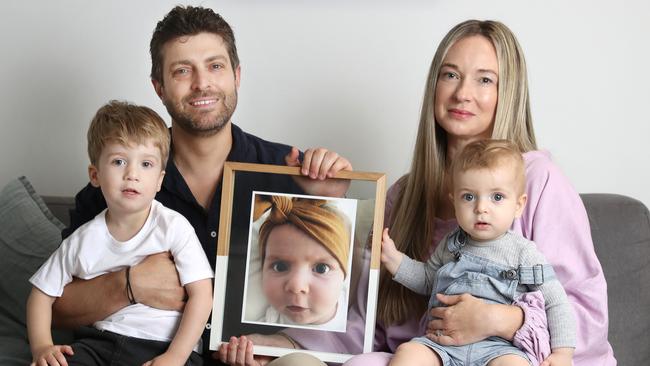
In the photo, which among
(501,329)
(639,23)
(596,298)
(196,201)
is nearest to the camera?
(501,329)

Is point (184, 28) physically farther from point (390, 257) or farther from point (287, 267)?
point (390, 257)

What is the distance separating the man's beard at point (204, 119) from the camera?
2248 mm

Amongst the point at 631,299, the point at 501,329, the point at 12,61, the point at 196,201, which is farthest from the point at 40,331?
the point at 631,299

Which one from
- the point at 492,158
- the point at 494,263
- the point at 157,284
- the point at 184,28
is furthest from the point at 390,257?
the point at 184,28

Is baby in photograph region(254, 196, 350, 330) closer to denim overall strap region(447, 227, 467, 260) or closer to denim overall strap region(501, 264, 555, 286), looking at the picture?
denim overall strap region(447, 227, 467, 260)

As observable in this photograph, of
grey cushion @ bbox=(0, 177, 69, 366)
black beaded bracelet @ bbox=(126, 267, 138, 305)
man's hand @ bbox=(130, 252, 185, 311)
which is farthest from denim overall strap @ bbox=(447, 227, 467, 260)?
grey cushion @ bbox=(0, 177, 69, 366)

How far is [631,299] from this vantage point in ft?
7.80

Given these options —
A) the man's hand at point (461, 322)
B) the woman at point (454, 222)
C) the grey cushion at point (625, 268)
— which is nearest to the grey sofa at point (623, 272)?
the grey cushion at point (625, 268)

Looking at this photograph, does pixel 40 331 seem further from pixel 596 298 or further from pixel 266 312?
pixel 596 298

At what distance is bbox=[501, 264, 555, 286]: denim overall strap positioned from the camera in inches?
73.8

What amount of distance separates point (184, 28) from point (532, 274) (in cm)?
110

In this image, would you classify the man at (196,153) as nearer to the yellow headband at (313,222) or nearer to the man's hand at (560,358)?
the yellow headband at (313,222)

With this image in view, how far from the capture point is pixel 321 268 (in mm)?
2088

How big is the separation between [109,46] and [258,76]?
513 mm
